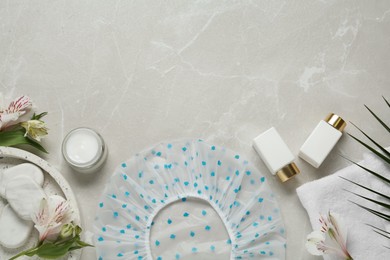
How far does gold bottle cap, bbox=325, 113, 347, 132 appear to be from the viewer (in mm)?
1278

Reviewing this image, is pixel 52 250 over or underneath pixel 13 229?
underneath

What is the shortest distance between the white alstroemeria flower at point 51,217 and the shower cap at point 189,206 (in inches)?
3.5

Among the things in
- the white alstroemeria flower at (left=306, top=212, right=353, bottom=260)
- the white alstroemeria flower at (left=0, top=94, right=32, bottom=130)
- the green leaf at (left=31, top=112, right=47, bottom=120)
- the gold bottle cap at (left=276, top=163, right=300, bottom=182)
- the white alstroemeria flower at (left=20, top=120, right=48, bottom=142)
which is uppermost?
the white alstroemeria flower at (left=0, top=94, right=32, bottom=130)

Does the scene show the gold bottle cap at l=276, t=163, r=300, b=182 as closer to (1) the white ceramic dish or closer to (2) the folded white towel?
(2) the folded white towel

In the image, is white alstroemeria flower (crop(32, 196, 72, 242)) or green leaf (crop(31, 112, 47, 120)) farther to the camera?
green leaf (crop(31, 112, 47, 120))

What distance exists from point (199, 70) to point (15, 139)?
502mm

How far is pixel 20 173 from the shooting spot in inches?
49.3

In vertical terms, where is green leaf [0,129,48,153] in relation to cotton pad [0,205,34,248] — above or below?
above

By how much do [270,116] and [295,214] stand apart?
261 millimetres

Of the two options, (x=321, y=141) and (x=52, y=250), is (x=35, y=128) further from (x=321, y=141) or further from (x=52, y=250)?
(x=321, y=141)

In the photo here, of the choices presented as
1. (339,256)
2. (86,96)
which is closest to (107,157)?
(86,96)

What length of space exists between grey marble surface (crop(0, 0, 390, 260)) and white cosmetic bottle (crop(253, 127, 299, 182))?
5 centimetres

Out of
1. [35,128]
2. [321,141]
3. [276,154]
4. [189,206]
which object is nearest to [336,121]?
[321,141]

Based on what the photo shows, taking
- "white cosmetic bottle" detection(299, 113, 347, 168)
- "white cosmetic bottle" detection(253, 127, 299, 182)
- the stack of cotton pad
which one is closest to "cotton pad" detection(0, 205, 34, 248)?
the stack of cotton pad
